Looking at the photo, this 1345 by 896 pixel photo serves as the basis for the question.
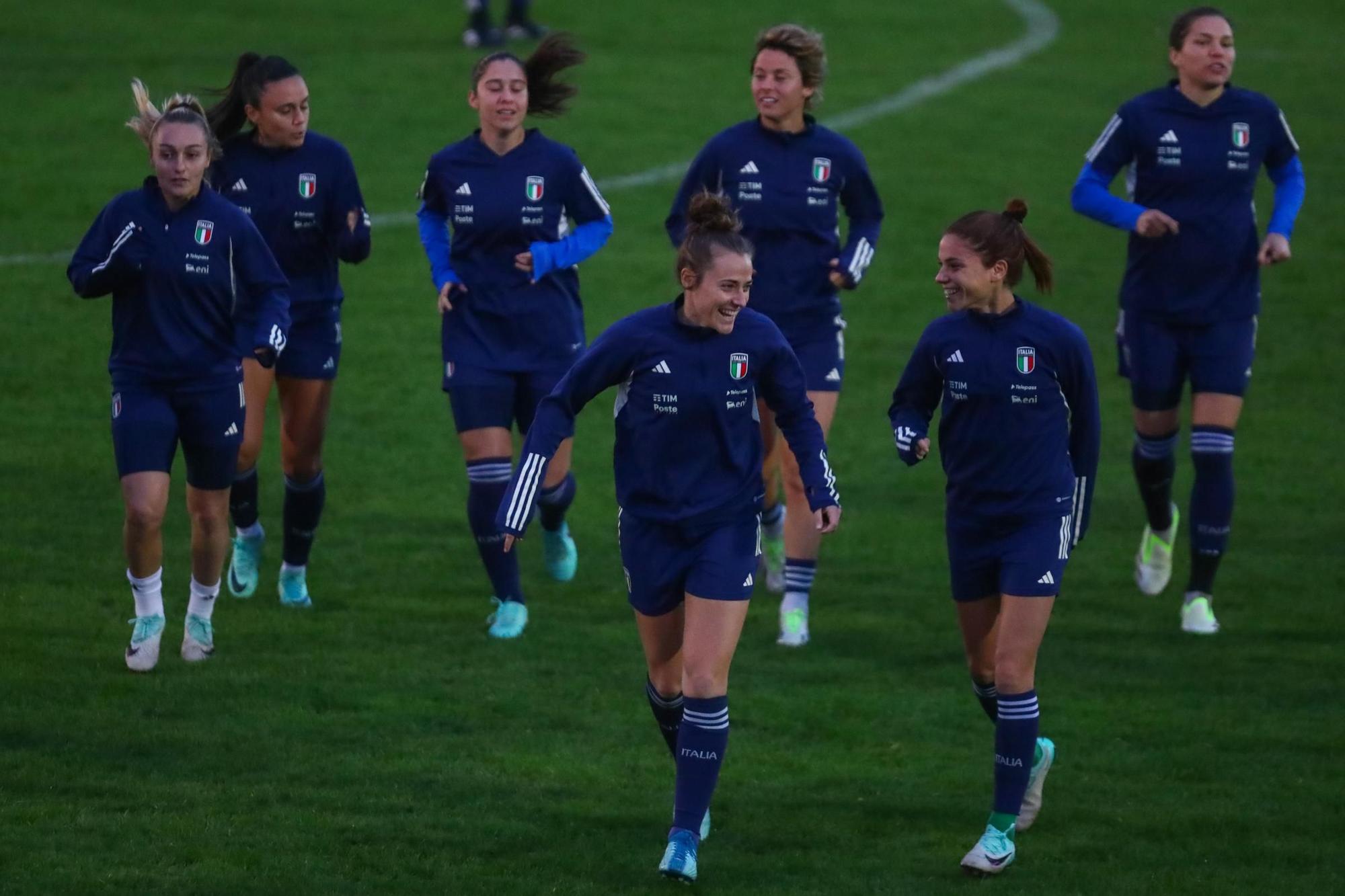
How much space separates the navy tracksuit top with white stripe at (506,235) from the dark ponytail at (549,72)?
296mm

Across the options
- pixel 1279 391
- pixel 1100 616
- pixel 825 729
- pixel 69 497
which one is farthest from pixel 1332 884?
pixel 1279 391

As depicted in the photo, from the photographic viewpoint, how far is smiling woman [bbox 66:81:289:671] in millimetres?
8656

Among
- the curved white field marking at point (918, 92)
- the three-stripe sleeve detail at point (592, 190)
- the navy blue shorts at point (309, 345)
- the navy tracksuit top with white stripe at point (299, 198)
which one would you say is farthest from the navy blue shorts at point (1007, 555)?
the curved white field marking at point (918, 92)

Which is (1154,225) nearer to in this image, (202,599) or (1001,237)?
(1001,237)

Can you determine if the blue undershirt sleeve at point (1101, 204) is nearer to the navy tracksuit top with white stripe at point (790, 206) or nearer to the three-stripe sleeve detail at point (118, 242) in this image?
the navy tracksuit top with white stripe at point (790, 206)

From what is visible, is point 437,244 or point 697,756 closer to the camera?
point 697,756

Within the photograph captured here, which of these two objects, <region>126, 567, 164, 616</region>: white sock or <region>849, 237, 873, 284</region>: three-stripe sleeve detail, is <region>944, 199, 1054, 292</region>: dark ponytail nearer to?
<region>849, 237, 873, 284</region>: three-stripe sleeve detail

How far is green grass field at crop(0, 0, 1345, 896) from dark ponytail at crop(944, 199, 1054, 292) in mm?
2015

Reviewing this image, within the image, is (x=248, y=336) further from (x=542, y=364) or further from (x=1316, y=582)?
(x=1316, y=582)

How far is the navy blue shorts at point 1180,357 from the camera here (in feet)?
33.4

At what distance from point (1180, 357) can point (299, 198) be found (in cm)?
420

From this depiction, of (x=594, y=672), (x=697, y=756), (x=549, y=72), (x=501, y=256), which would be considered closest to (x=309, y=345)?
(x=501, y=256)

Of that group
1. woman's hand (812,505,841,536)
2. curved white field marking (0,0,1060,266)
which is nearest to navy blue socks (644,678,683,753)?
woman's hand (812,505,841,536)

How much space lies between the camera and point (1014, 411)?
7273 millimetres
